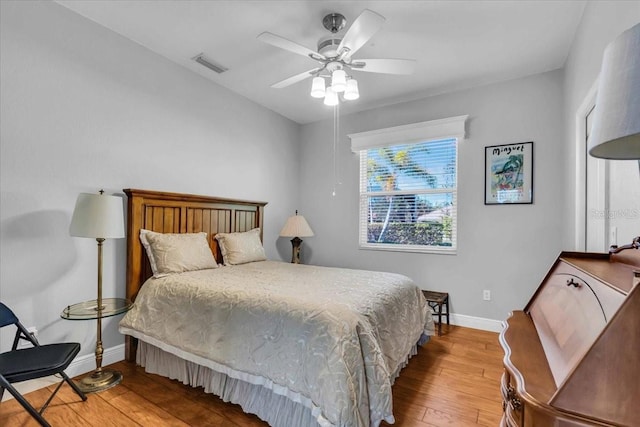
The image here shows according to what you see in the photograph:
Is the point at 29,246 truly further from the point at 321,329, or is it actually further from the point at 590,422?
the point at 590,422

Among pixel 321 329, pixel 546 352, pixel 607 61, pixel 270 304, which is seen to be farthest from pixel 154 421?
pixel 607 61

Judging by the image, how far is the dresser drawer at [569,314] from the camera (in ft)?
2.60

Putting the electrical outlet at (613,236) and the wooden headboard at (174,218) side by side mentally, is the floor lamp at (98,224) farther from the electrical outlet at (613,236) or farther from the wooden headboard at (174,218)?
the electrical outlet at (613,236)

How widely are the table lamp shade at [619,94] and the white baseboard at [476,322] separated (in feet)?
10.5

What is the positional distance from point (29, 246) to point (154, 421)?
1.44 metres

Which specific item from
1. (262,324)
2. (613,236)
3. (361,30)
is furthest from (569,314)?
(361,30)

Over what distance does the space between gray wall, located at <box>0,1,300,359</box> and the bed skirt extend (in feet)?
1.66

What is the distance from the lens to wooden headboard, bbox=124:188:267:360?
2.56 m

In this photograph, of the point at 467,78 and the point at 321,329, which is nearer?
the point at 321,329

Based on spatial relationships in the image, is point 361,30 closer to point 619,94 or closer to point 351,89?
point 351,89

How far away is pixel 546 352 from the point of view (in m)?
0.94

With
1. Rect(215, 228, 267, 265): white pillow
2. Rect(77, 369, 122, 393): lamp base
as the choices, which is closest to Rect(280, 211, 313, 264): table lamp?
Rect(215, 228, 267, 265): white pillow

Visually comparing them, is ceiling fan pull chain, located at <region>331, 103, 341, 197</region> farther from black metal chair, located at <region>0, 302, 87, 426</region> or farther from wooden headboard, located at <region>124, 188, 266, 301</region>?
black metal chair, located at <region>0, 302, 87, 426</region>

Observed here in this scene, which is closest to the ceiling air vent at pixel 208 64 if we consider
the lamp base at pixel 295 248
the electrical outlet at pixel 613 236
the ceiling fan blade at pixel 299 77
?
the ceiling fan blade at pixel 299 77
